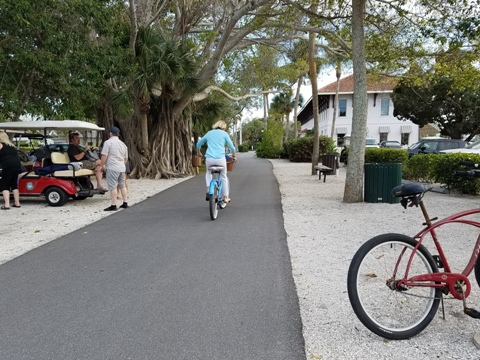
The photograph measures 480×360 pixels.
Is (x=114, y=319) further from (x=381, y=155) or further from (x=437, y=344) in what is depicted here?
(x=381, y=155)

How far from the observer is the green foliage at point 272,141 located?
119ft

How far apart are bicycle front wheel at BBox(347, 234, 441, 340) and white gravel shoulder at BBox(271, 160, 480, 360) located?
13 centimetres

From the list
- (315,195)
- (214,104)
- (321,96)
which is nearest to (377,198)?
(315,195)

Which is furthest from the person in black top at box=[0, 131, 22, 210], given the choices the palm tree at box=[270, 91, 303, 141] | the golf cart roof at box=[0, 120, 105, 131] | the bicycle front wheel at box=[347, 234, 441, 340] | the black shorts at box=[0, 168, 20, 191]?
the palm tree at box=[270, 91, 303, 141]

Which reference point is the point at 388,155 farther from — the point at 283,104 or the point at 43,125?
the point at 283,104

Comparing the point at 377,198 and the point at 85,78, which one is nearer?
the point at 377,198

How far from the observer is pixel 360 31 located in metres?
9.05

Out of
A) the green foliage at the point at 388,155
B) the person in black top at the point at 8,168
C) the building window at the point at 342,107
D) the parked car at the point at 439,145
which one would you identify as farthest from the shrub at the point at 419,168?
the building window at the point at 342,107

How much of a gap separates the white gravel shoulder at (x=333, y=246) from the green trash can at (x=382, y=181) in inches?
12.9

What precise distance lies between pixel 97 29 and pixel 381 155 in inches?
447

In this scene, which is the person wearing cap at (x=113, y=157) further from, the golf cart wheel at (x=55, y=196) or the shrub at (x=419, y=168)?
the shrub at (x=419, y=168)

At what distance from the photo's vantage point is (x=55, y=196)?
9.45 m

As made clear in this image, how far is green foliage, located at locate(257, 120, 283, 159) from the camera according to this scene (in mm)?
36312

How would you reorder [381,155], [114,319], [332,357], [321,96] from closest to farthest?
1. [332,357]
2. [114,319]
3. [381,155]
4. [321,96]
